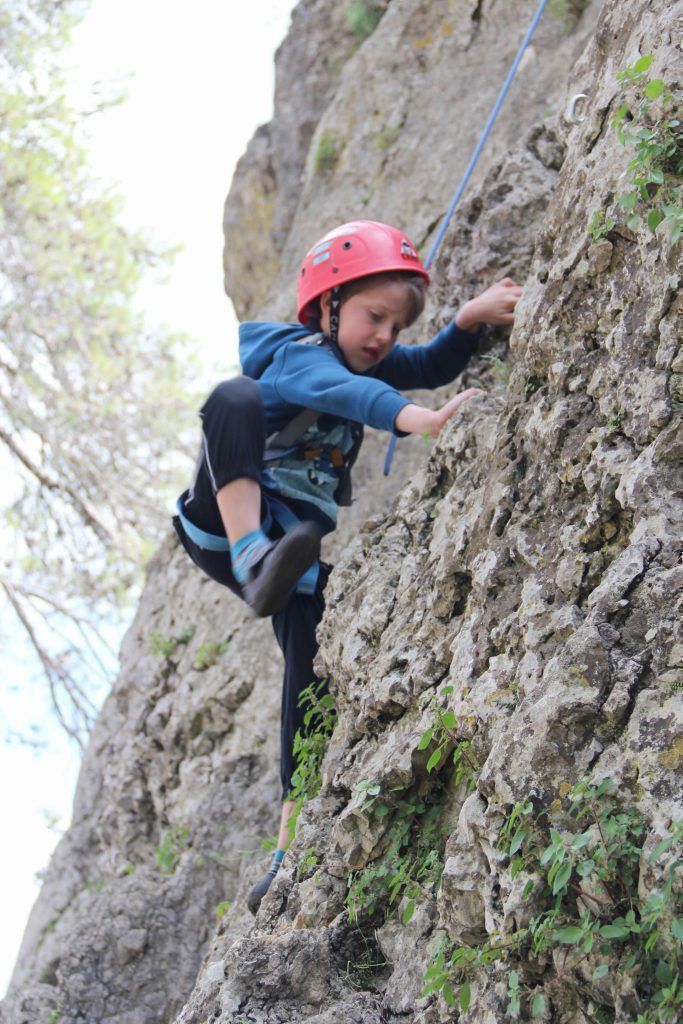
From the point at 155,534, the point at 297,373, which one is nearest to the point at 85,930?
the point at 297,373

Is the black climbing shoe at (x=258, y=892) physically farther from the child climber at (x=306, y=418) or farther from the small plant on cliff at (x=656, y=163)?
the small plant on cliff at (x=656, y=163)

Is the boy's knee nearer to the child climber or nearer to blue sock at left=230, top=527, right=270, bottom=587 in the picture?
the child climber

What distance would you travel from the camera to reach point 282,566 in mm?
3342

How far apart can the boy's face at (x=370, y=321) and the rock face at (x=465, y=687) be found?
0.43 m

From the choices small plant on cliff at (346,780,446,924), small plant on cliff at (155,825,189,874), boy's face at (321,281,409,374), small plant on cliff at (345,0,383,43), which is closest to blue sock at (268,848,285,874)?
small plant on cliff at (346,780,446,924)

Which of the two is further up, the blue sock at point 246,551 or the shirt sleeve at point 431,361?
the shirt sleeve at point 431,361

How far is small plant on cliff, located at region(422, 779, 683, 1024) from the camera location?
1939 millimetres

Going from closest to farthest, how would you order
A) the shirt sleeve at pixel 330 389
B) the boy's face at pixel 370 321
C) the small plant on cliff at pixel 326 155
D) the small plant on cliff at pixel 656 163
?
the small plant on cliff at pixel 656 163 < the shirt sleeve at pixel 330 389 < the boy's face at pixel 370 321 < the small plant on cliff at pixel 326 155

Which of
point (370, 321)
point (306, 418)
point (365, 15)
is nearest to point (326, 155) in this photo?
point (365, 15)

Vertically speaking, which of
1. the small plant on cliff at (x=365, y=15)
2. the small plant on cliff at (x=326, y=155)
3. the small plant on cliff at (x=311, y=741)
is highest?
the small plant on cliff at (x=365, y=15)

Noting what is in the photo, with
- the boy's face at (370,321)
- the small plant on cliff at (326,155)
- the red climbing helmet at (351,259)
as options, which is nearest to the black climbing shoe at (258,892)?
the boy's face at (370,321)

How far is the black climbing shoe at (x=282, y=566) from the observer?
332 cm

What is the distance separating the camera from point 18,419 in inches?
444

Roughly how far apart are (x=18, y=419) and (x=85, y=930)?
753cm
